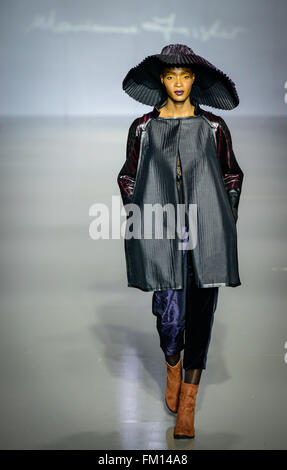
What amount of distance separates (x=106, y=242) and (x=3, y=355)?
9.20ft

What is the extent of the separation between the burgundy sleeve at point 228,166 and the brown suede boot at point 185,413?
667mm

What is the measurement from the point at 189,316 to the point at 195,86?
86 cm

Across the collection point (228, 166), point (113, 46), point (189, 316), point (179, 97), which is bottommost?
point (189, 316)

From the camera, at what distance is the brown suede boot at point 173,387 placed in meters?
3.11

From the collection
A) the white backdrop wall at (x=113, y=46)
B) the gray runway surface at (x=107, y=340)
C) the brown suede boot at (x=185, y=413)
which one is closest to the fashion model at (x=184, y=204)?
the brown suede boot at (x=185, y=413)

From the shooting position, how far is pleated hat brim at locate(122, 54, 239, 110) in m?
3.07

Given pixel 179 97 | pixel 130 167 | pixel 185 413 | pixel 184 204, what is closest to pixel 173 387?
pixel 185 413

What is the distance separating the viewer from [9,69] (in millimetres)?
12719

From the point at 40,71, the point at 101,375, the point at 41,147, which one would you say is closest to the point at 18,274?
the point at 101,375

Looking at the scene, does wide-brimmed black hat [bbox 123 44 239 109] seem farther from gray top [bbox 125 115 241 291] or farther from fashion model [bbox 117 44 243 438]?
gray top [bbox 125 115 241 291]

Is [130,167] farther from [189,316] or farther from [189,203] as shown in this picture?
[189,316]

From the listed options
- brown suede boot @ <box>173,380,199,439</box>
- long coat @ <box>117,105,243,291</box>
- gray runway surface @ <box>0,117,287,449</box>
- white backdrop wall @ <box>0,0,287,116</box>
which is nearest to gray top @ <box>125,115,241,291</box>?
long coat @ <box>117,105,243,291</box>

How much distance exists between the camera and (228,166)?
3.02m

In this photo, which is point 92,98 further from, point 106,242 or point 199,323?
point 199,323
